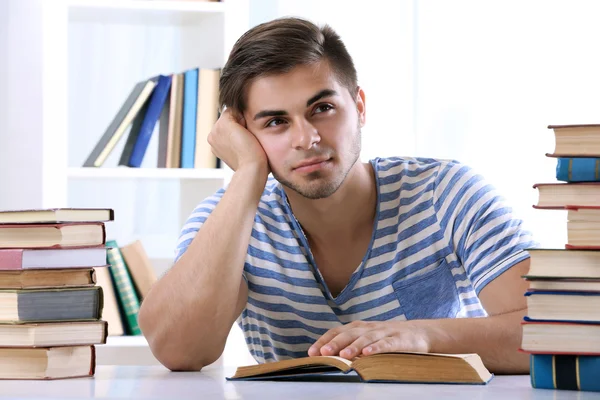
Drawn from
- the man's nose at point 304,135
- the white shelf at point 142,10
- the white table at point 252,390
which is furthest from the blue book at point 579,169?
the white shelf at point 142,10

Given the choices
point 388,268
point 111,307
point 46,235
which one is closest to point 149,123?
point 111,307

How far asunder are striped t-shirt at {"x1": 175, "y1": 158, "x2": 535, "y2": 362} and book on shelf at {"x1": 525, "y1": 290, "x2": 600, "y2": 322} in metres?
0.58

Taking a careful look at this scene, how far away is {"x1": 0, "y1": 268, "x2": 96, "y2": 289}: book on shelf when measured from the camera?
1.26 metres

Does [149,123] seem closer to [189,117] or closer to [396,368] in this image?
[189,117]

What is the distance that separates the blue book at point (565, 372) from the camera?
1082mm

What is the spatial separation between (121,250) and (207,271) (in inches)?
46.0

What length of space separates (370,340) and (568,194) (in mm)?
369

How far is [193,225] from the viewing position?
5.91ft

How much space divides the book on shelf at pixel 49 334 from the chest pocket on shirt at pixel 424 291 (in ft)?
2.23

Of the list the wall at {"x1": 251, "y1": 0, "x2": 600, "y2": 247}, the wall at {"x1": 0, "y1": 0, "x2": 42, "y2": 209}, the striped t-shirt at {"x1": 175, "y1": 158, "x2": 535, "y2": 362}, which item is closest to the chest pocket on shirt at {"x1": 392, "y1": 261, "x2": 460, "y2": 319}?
the striped t-shirt at {"x1": 175, "y1": 158, "x2": 535, "y2": 362}

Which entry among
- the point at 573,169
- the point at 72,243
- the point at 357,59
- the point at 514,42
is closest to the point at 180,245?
the point at 72,243

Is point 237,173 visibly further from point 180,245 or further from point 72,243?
point 72,243

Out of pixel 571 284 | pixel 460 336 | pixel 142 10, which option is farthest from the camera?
pixel 142 10

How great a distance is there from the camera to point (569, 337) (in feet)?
3.58
